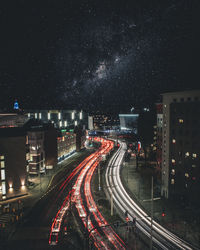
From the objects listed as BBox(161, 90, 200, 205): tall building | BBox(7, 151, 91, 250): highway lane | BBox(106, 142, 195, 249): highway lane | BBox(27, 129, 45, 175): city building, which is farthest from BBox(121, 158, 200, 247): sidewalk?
BBox(27, 129, 45, 175): city building

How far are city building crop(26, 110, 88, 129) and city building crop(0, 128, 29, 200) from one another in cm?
3852

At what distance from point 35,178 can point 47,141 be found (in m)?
12.1

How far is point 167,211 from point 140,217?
6818 millimetres

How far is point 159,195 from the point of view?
4447cm

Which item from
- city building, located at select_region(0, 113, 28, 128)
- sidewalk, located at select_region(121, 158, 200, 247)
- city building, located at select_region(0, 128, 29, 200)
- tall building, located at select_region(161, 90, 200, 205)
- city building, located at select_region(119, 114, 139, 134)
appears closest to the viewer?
sidewalk, located at select_region(121, 158, 200, 247)

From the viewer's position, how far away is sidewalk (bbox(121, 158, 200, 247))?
2942 centimetres

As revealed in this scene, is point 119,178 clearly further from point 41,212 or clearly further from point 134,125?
point 134,125

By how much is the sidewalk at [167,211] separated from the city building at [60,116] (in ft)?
Result: 167

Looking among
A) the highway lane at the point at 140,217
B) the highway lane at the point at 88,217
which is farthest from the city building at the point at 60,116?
the highway lane at the point at 140,217

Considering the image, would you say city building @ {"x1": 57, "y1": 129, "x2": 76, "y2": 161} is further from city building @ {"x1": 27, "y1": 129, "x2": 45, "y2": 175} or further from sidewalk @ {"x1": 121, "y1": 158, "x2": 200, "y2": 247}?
sidewalk @ {"x1": 121, "y1": 158, "x2": 200, "y2": 247}

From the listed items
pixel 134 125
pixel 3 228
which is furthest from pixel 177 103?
pixel 134 125

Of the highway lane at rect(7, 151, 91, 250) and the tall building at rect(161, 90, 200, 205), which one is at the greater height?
the tall building at rect(161, 90, 200, 205)

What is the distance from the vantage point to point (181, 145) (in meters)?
42.4

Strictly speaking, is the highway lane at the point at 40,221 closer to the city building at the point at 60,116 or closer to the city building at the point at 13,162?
the city building at the point at 13,162
